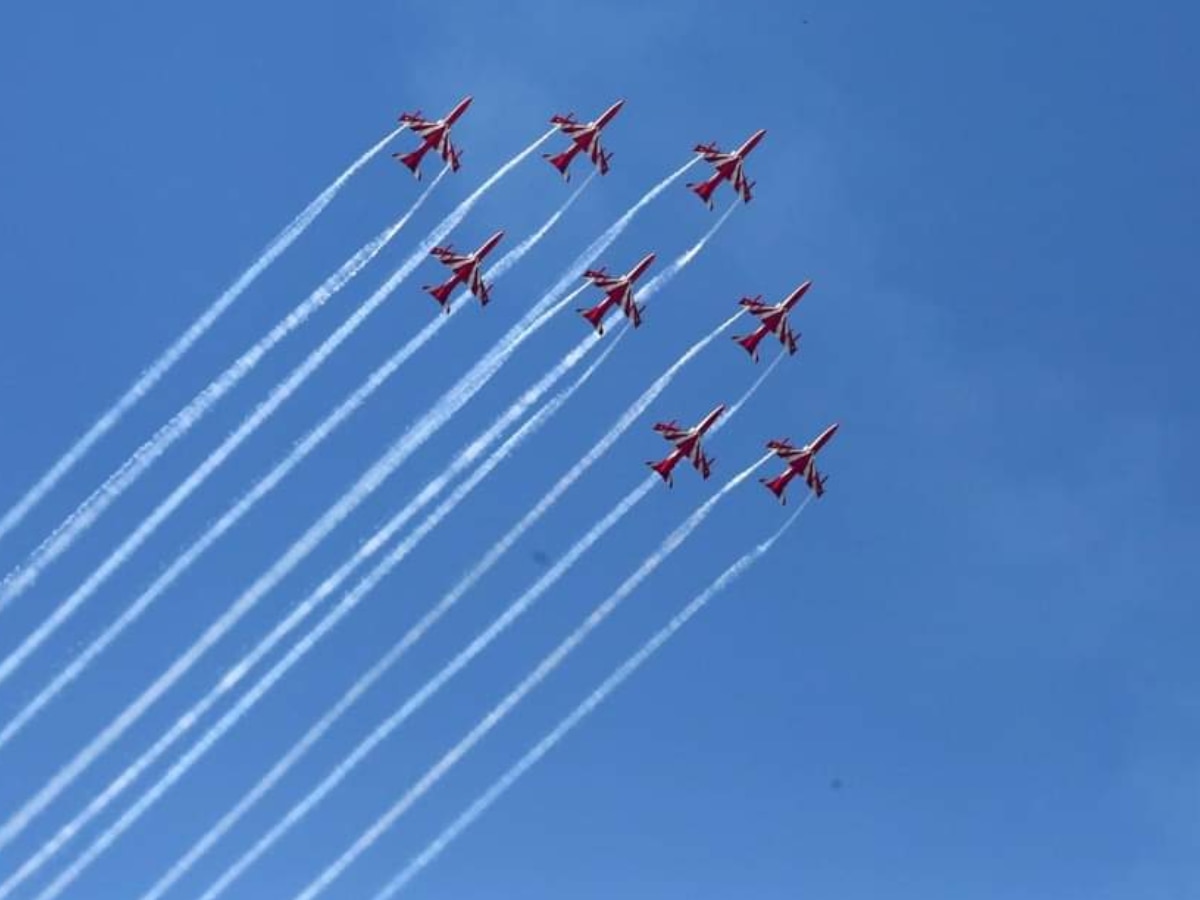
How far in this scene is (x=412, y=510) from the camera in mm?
107375

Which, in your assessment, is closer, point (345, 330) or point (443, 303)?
point (345, 330)

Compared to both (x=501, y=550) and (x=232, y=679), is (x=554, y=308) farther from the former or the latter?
(x=232, y=679)

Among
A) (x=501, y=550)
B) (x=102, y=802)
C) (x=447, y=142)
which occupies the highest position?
(x=447, y=142)

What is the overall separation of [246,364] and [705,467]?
2652 centimetres

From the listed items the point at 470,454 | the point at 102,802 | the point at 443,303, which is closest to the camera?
the point at 102,802

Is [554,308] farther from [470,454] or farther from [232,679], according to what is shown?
[232,679]

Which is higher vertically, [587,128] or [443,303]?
[587,128]

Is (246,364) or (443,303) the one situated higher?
(443,303)

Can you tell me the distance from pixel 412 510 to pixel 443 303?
533 inches

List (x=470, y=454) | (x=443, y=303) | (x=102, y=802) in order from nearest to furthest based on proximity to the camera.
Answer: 1. (x=102, y=802)
2. (x=470, y=454)
3. (x=443, y=303)

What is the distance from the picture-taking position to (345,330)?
10838 cm

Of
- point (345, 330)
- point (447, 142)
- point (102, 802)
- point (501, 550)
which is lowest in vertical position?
point (102, 802)

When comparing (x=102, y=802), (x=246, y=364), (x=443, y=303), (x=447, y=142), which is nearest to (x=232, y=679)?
(x=102, y=802)

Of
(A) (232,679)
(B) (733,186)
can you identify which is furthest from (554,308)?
(A) (232,679)
